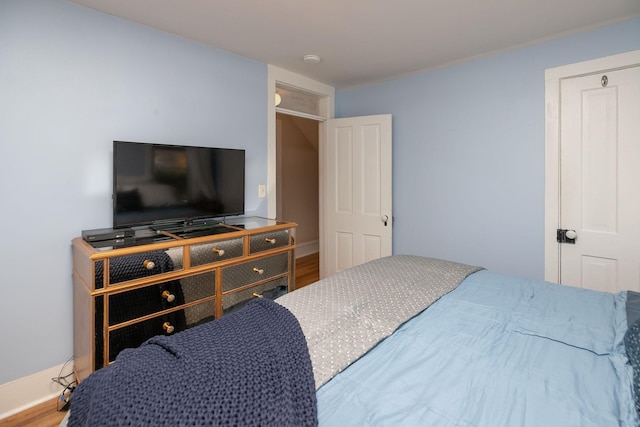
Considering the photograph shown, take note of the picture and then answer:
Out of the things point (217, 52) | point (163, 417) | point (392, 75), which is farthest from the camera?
point (392, 75)

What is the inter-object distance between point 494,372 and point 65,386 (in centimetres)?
236

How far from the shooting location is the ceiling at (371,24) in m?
1.98

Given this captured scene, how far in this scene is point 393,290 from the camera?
1483 mm

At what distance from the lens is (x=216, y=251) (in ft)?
6.76

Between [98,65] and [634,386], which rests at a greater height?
[98,65]

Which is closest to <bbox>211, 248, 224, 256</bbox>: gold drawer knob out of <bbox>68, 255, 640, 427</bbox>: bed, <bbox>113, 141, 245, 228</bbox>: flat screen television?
<bbox>113, 141, 245, 228</bbox>: flat screen television

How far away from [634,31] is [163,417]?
10.8 feet

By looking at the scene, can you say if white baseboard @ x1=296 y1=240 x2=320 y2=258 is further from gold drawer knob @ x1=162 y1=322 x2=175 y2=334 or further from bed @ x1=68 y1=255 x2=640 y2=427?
bed @ x1=68 y1=255 x2=640 y2=427

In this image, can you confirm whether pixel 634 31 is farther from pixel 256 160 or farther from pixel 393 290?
pixel 256 160

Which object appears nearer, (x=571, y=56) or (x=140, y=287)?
(x=140, y=287)

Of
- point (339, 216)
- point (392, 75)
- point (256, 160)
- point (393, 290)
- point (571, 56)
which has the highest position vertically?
point (392, 75)

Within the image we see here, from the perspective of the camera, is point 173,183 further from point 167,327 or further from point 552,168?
point 552,168

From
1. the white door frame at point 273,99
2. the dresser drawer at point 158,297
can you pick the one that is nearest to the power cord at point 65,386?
the dresser drawer at point 158,297

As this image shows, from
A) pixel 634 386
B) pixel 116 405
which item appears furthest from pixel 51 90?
pixel 634 386
